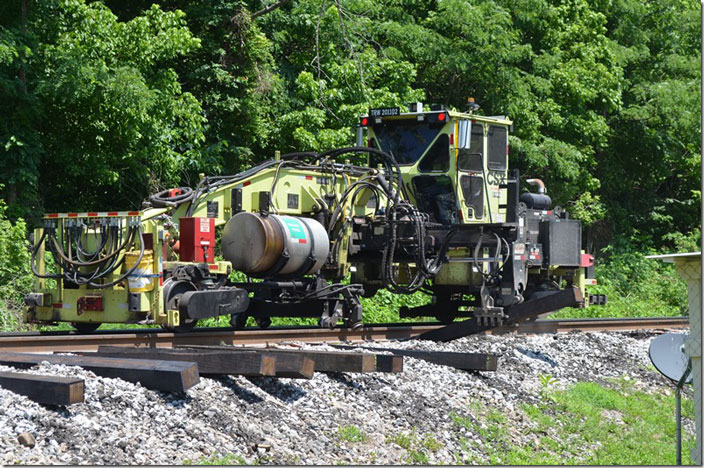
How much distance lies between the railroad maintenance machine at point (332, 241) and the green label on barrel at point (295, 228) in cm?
2

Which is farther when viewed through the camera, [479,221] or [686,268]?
[479,221]

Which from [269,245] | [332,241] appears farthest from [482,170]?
[269,245]

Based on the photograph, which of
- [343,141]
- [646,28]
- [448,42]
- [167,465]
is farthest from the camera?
[646,28]

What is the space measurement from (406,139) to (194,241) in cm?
419

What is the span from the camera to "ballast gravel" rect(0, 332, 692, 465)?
6.62 m

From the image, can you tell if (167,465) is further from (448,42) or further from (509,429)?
(448,42)

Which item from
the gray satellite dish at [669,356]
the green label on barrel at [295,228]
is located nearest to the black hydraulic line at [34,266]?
the green label on barrel at [295,228]

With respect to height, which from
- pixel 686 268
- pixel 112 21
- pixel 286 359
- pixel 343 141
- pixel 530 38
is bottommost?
pixel 286 359

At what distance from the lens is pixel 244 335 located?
39.3ft

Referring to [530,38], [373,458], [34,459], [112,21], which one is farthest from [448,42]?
[34,459]

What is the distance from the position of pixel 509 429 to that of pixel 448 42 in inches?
606

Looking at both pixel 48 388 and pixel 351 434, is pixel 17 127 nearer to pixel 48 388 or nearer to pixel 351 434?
pixel 48 388

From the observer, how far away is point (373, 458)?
7605 millimetres

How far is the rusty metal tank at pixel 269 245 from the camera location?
11602 millimetres
